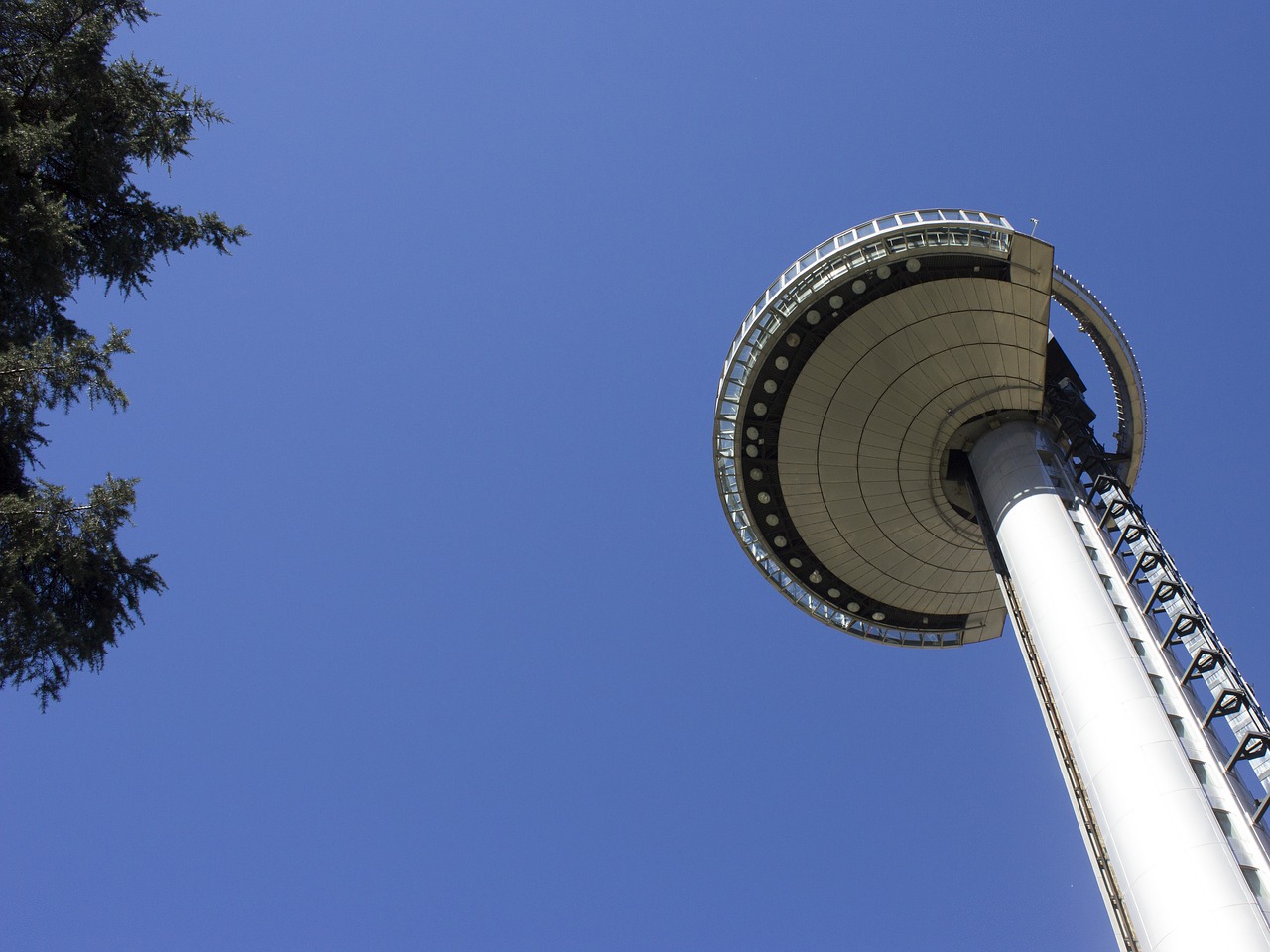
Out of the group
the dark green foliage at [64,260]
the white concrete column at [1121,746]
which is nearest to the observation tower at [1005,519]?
the white concrete column at [1121,746]

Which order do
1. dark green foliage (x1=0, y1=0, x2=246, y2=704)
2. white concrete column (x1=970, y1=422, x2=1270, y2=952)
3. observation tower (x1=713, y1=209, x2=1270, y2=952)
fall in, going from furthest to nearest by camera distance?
observation tower (x1=713, y1=209, x2=1270, y2=952), white concrete column (x1=970, y1=422, x2=1270, y2=952), dark green foliage (x1=0, y1=0, x2=246, y2=704)

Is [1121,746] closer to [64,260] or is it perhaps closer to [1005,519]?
[1005,519]

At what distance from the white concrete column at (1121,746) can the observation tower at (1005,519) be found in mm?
48

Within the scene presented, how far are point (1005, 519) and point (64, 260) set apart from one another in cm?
2393

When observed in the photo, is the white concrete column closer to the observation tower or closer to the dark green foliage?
the observation tower

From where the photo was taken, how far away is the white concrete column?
52.5ft

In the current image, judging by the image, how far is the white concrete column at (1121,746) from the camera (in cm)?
1600

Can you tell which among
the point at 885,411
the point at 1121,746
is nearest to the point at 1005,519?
the point at 885,411

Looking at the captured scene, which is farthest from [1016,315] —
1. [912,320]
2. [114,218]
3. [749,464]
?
[114,218]

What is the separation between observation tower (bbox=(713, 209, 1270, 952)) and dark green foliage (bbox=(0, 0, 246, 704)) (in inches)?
766

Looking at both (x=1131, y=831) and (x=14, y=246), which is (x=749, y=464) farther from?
(x=14, y=246)

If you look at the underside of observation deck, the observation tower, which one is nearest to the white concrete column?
the observation tower

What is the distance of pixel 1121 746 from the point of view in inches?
738

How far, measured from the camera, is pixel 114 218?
14961 mm
